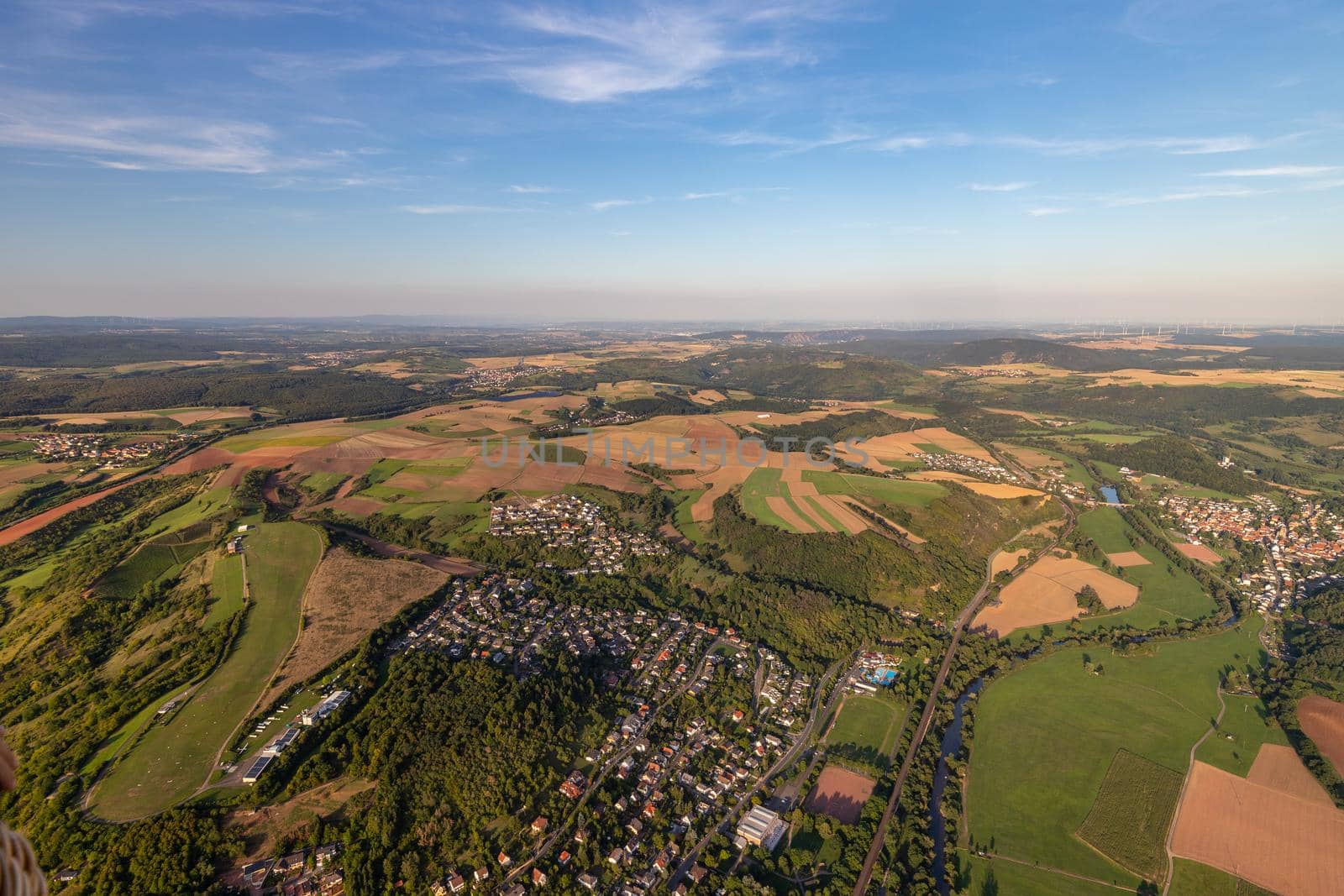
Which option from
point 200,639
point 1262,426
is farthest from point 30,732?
point 1262,426

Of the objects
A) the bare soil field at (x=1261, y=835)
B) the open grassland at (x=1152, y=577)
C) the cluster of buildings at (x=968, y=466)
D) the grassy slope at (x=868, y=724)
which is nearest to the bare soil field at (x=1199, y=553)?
the open grassland at (x=1152, y=577)

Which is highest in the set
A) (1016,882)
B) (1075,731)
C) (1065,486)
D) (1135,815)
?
(1065,486)

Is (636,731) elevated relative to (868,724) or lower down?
elevated

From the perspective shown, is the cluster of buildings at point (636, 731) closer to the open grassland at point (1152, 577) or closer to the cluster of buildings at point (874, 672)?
the cluster of buildings at point (874, 672)

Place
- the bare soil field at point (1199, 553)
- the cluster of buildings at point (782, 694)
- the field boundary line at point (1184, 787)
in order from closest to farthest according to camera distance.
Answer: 1. the field boundary line at point (1184, 787)
2. the cluster of buildings at point (782, 694)
3. the bare soil field at point (1199, 553)

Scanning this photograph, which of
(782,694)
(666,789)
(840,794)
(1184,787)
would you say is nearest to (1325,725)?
(1184,787)

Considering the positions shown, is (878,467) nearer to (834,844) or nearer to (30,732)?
(834,844)

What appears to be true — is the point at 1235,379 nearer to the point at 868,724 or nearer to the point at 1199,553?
the point at 1199,553
